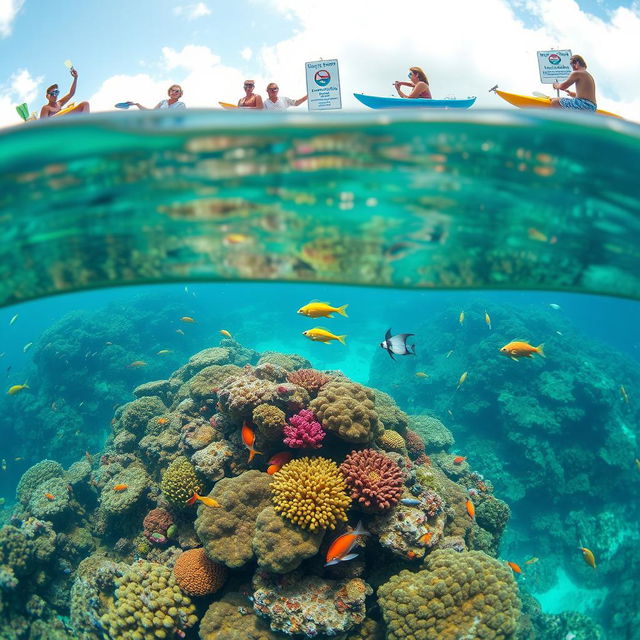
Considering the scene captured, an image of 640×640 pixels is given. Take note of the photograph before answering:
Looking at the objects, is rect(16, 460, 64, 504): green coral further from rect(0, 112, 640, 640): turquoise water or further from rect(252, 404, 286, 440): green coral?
rect(252, 404, 286, 440): green coral

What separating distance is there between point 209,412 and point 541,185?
806cm

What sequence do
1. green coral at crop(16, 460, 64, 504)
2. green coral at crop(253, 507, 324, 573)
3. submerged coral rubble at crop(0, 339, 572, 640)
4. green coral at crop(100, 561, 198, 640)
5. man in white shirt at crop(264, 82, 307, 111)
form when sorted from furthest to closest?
green coral at crop(16, 460, 64, 504) → man in white shirt at crop(264, 82, 307, 111) → green coral at crop(100, 561, 198, 640) → submerged coral rubble at crop(0, 339, 572, 640) → green coral at crop(253, 507, 324, 573)

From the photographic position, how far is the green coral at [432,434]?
13.0 meters

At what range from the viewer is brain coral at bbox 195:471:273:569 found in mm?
5609

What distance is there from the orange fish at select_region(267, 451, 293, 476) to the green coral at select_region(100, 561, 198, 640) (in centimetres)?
232

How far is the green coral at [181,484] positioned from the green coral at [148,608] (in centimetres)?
112

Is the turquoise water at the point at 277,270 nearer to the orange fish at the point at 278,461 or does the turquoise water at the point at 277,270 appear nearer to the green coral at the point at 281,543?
the green coral at the point at 281,543

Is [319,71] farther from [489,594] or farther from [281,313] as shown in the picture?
[281,313]

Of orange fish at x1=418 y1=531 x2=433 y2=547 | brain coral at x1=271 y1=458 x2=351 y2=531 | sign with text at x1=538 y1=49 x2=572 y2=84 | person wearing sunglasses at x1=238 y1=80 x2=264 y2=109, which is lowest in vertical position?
orange fish at x1=418 y1=531 x2=433 y2=547

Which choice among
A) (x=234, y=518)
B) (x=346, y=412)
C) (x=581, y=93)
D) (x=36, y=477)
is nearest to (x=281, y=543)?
(x=234, y=518)

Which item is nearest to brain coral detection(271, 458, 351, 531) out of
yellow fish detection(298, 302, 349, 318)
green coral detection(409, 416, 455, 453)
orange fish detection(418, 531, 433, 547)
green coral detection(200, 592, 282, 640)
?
orange fish detection(418, 531, 433, 547)

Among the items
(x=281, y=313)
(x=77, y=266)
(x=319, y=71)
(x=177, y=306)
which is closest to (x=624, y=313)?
(x=281, y=313)

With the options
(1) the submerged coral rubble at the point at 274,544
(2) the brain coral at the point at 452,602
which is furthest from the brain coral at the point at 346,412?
(2) the brain coral at the point at 452,602

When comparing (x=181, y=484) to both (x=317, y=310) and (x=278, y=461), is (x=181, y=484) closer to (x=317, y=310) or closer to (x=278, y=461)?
(x=278, y=461)
